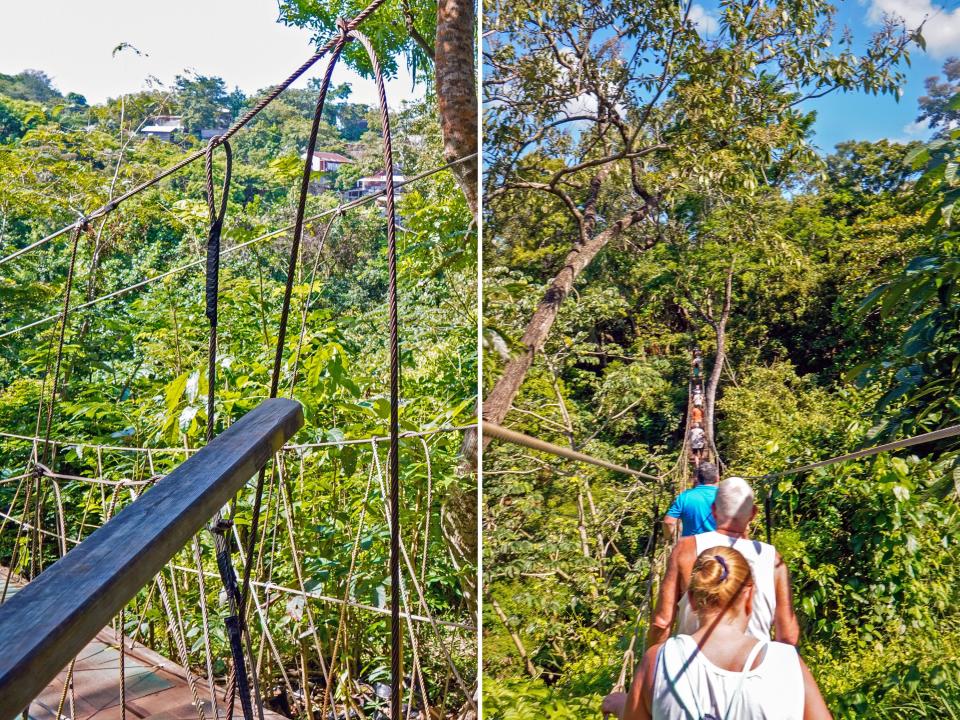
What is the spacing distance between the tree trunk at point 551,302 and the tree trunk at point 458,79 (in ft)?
3.97

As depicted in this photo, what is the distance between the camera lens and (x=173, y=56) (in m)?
8.73

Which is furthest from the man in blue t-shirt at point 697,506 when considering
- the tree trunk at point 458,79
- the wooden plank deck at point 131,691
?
the tree trunk at point 458,79

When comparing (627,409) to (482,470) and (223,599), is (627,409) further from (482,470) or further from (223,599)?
(223,599)

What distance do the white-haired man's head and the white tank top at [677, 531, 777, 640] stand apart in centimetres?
2

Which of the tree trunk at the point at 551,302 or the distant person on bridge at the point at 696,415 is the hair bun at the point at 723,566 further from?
the tree trunk at the point at 551,302

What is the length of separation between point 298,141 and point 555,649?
9041 mm

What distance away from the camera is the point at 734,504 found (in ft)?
3.37

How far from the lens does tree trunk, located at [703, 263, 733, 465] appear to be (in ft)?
3.67

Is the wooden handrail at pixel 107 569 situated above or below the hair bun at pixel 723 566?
above

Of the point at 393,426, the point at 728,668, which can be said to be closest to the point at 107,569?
the point at 393,426

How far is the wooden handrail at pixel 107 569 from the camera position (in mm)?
303

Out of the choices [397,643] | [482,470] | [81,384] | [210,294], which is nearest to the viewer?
[397,643]

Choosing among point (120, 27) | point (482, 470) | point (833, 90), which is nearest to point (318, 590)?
point (482, 470)

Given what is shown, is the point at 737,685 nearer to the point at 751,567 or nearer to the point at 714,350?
the point at 751,567
